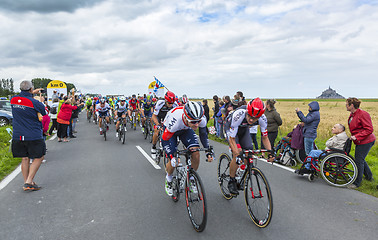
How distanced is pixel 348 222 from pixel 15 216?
5187mm

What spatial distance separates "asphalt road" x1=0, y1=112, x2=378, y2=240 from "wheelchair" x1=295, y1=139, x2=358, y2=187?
0.25m

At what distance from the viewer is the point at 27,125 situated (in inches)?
201

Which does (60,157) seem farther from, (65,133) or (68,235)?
(68,235)

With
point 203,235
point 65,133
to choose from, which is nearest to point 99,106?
point 65,133

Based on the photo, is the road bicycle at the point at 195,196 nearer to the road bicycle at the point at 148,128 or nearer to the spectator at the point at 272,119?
the spectator at the point at 272,119

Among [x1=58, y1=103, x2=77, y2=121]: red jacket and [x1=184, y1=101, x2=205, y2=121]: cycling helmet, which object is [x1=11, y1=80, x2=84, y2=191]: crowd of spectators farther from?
[x1=58, y1=103, x2=77, y2=121]: red jacket

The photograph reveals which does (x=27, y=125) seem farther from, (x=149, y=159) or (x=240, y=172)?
(x=240, y=172)

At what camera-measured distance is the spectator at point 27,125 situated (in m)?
5.03

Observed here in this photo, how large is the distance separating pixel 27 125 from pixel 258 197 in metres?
4.53

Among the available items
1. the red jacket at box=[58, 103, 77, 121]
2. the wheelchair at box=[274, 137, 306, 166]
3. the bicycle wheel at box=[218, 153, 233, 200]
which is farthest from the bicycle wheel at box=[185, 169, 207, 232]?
the red jacket at box=[58, 103, 77, 121]

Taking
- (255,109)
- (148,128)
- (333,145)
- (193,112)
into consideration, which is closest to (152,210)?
(193,112)

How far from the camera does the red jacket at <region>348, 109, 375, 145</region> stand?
5.39 metres

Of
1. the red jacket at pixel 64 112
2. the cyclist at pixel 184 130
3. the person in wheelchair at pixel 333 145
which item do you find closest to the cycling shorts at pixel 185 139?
the cyclist at pixel 184 130

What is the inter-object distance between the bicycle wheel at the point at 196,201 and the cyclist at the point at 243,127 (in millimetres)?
724
